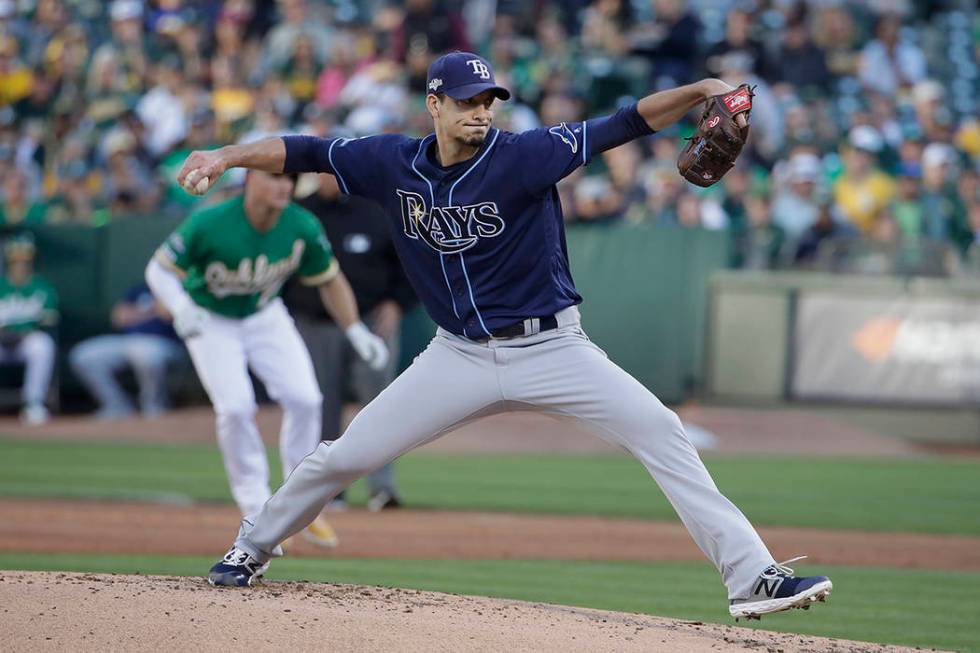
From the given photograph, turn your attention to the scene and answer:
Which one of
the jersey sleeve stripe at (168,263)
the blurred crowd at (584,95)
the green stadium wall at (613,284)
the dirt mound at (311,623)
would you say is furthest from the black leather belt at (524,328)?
the green stadium wall at (613,284)

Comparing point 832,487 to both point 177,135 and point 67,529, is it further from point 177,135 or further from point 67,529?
point 177,135

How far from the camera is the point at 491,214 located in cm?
526

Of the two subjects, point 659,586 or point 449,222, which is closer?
point 449,222

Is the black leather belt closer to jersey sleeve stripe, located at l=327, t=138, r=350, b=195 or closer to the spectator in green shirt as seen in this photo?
jersey sleeve stripe, located at l=327, t=138, r=350, b=195

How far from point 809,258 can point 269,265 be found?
9.13m

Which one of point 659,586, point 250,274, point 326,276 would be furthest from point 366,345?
point 659,586

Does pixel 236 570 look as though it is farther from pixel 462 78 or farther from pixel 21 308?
pixel 21 308

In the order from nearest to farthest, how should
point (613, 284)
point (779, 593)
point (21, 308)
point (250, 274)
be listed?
point (779, 593) → point (250, 274) → point (21, 308) → point (613, 284)

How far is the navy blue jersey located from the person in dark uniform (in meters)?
4.67

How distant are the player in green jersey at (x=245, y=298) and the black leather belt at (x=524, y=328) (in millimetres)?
2665

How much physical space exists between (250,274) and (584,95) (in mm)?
10193

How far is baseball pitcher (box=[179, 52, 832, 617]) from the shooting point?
5184 mm

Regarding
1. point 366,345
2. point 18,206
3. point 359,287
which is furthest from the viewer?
point 18,206

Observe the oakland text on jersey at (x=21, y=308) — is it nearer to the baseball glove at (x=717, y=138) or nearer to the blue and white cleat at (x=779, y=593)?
the baseball glove at (x=717, y=138)
